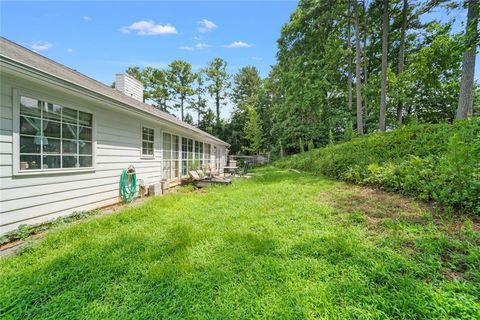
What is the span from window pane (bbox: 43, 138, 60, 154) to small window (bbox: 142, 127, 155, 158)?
2.83 m

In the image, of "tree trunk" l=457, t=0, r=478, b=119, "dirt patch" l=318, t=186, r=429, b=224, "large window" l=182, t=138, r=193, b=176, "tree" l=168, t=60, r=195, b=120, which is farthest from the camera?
"tree" l=168, t=60, r=195, b=120

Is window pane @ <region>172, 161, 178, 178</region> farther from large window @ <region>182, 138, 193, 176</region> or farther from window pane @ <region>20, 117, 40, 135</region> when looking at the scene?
window pane @ <region>20, 117, 40, 135</region>

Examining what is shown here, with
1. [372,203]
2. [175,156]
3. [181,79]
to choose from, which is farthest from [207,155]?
[181,79]

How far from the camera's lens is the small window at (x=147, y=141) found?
264 inches

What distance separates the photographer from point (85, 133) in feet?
14.6

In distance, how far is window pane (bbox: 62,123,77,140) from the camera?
12.9ft

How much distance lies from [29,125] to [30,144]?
31 cm

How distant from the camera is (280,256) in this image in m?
2.55

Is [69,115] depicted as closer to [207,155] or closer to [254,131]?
[207,155]

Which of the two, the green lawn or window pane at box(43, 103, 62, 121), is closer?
the green lawn

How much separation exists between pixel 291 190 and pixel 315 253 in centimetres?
364

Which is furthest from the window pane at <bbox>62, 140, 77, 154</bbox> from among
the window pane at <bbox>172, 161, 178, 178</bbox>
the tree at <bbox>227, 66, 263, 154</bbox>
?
the tree at <bbox>227, 66, 263, 154</bbox>

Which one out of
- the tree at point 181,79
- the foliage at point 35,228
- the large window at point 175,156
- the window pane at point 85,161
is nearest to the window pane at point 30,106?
the window pane at point 85,161

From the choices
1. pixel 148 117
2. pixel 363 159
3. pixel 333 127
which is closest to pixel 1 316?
pixel 148 117
